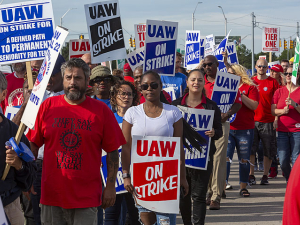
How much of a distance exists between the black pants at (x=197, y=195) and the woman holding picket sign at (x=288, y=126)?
2.79 meters

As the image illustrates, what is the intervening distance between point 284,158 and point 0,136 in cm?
597

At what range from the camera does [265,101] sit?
10367mm

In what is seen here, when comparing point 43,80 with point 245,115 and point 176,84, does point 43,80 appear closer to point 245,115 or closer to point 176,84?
point 176,84

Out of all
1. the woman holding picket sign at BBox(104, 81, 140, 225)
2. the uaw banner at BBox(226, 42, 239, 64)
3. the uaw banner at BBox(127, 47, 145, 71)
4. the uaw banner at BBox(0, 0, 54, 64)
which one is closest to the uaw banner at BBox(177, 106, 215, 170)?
the woman holding picket sign at BBox(104, 81, 140, 225)

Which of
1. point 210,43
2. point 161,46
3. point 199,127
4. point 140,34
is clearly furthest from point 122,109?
point 210,43

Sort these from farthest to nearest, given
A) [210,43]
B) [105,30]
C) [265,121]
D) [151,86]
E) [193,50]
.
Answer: [210,43], [193,50], [265,121], [105,30], [151,86]

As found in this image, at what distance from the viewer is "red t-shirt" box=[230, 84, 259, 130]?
8.72 meters

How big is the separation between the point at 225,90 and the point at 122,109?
2474 mm

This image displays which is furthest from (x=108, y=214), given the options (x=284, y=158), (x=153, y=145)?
(x=284, y=158)

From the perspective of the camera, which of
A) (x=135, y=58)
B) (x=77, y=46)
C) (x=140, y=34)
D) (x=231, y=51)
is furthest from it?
(x=231, y=51)

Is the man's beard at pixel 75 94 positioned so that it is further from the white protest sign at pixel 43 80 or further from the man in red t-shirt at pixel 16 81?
the man in red t-shirt at pixel 16 81

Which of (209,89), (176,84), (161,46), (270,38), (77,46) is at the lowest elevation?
(270,38)

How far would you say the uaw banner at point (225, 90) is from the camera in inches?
299

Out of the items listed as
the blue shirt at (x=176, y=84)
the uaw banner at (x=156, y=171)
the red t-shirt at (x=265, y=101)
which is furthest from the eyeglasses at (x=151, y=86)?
the red t-shirt at (x=265, y=101)
